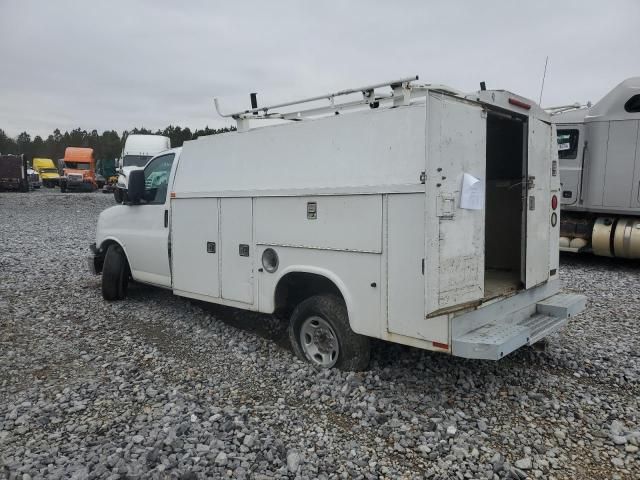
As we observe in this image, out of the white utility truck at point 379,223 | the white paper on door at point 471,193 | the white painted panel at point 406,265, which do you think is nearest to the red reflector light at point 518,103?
the white utility truck at point 379,223

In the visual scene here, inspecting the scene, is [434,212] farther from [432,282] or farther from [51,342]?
[51,342]

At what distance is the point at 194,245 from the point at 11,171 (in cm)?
3626

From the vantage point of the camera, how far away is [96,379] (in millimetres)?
4742

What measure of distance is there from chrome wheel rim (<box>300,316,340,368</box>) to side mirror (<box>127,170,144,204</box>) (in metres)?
3.21

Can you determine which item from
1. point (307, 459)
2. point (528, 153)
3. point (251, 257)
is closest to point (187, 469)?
point (307, 459)

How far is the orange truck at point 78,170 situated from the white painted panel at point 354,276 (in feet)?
121

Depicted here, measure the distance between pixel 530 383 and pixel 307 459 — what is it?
2.27m

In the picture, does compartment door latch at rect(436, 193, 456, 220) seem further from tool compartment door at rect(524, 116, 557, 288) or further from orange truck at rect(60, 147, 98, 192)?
orange truck at rect(60, 147, 98, 192)

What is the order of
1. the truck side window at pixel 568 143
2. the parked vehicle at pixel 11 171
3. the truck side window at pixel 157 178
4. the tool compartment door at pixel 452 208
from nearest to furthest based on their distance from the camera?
the tool compartment door at pixel 452 208, the truck side window at pixel 157 178, the truck side window at pixel 568 143, the parked vehicle at pixel 11 171

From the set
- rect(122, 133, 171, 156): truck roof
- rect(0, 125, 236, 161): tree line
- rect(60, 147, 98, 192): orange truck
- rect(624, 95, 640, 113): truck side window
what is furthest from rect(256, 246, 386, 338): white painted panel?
rect(0, 125, 236, 161): tree line

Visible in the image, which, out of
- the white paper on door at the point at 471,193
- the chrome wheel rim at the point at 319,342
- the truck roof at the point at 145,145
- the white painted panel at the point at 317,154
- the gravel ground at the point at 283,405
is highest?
the truck roof at the point at 145,145

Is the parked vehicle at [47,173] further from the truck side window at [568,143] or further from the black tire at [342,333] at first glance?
the black tire at [342,333]

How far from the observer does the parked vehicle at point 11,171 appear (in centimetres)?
3588

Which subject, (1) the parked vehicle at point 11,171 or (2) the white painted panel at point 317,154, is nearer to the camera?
(2) the white painted panel at point 317,154
